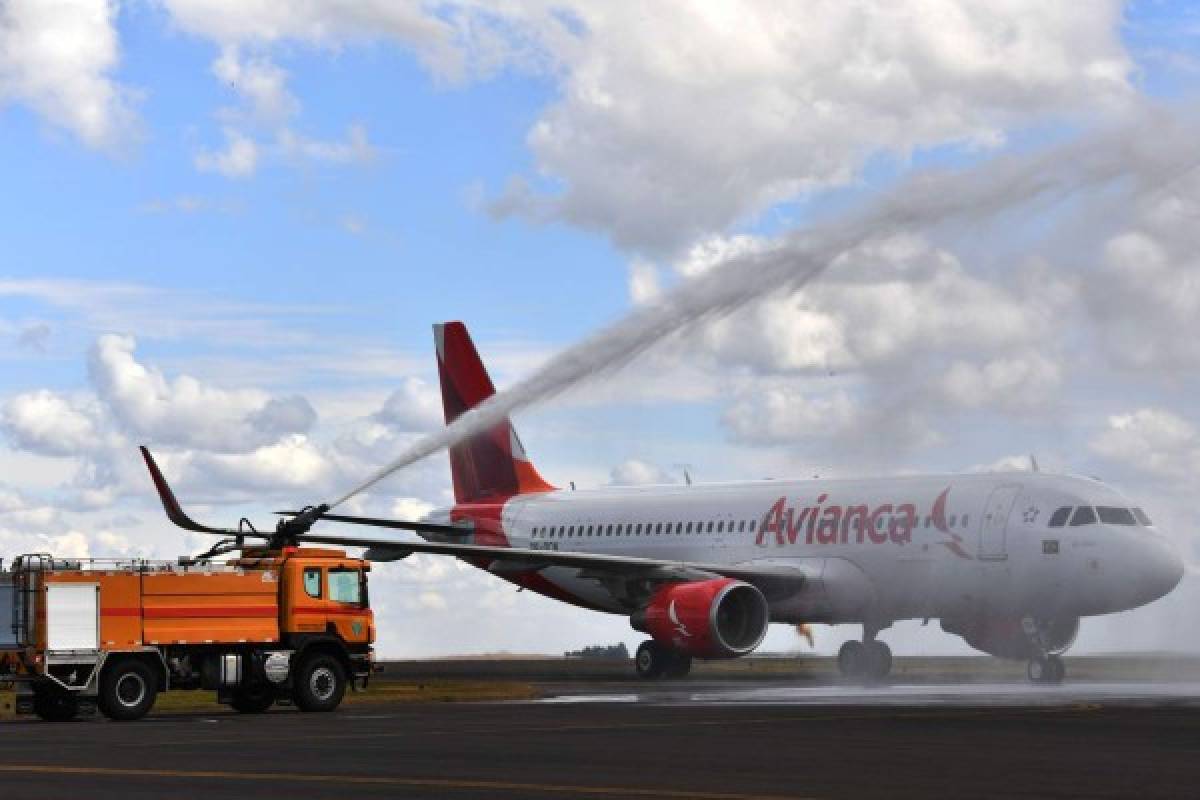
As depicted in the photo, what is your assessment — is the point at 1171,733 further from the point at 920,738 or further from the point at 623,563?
the point at 623,563

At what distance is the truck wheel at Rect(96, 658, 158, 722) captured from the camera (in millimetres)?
41125

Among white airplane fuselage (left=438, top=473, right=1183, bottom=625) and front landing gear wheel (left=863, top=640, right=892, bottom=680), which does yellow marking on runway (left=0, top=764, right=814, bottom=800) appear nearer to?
white airplane fuselage (left=438, top=473, right=1183, bottom=625)

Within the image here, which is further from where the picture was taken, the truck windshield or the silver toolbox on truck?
the truck windshield

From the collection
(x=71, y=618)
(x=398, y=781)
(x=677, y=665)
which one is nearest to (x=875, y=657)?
(x=677, y=665)

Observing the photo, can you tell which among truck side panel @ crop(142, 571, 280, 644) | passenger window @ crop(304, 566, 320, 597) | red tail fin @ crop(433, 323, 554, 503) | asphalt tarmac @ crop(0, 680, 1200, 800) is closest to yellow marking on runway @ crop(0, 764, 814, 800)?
asphalt tarmac @ crop(0, 680, 1200, 800)

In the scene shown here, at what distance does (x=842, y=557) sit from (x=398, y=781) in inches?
1407

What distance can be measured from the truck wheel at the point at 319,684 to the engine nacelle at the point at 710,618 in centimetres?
1388

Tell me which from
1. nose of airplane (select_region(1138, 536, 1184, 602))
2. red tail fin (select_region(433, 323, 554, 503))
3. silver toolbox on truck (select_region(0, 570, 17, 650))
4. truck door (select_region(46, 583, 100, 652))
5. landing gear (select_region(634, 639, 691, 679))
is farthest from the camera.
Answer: red tail fin (select_region(433, 323, 554, 503))

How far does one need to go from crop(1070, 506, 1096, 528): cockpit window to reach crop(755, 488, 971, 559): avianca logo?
2988 mm

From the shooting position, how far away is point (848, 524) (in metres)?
57.5

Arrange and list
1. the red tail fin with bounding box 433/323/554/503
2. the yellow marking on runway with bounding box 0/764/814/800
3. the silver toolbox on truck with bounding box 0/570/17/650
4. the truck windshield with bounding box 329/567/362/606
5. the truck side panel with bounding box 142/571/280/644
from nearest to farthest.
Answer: the yellow marking on runway with bounding box 0/764/814/800 < the silver toolbox on truck with bounding box 0/570/17/650 < the truck side panel with bounding box 142/571/280/644 < the truck windshield with bounding box 329/567/362/606 < the red tail fin with bounding box 433/323/554/503

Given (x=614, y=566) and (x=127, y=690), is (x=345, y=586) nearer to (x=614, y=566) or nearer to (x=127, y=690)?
(x=127, y=690)

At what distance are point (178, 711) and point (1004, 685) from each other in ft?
66.6

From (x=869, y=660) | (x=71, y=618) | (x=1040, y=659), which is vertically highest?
(x=71, y=618)
